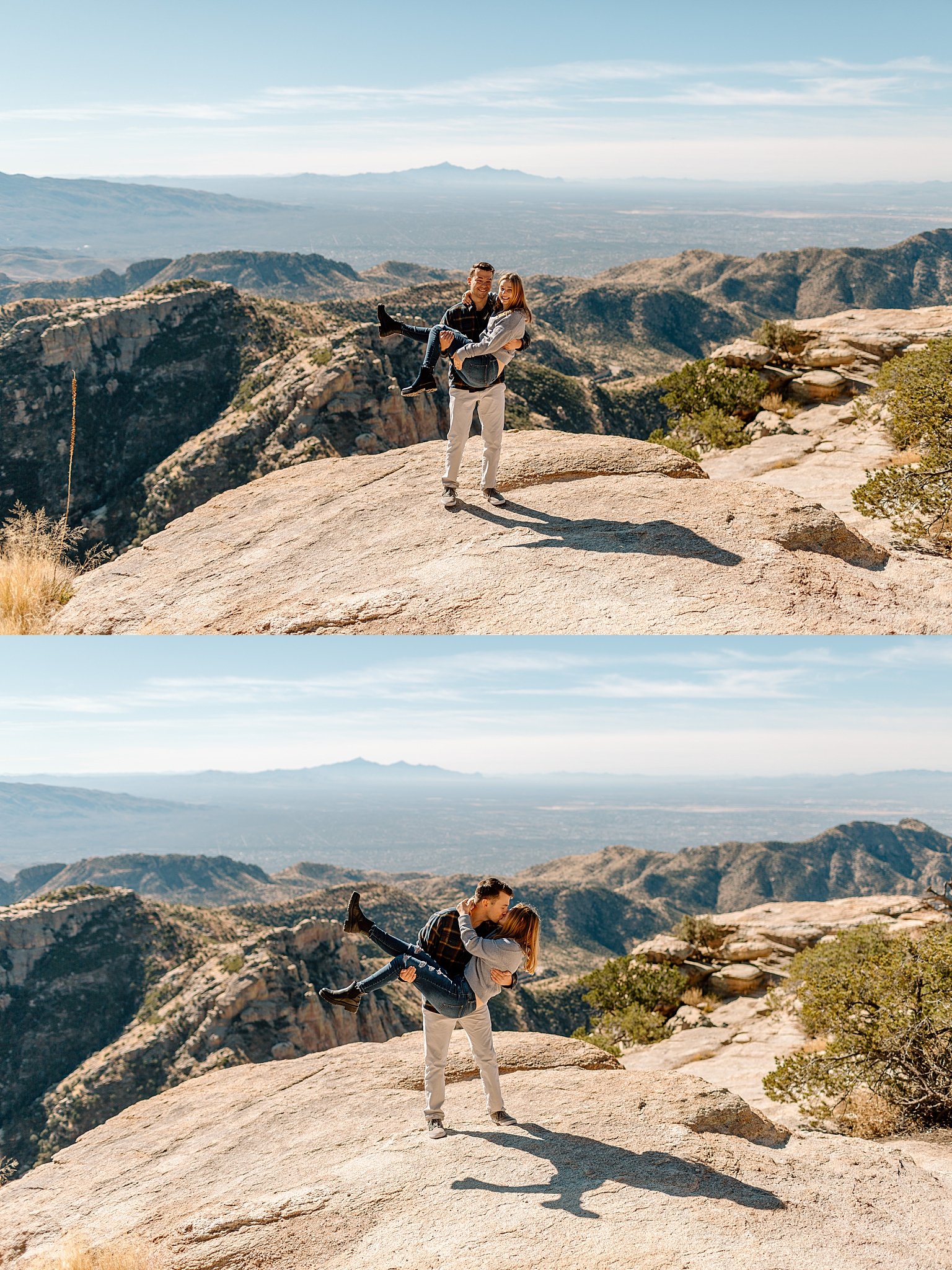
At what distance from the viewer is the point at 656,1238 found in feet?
16.7

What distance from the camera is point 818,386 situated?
21.2 m

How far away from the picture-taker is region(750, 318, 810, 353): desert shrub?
23.5m

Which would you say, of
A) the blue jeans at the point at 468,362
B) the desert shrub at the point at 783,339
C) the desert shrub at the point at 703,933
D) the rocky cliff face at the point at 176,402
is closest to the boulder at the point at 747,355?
the desert shrub at the point at 783,339

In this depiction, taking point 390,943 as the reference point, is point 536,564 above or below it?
above

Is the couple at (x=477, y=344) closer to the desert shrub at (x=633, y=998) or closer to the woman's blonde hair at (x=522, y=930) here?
the woman's blonde hair at (x=522, y=930)

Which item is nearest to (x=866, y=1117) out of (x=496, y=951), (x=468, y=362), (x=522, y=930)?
(x=522, y=930)

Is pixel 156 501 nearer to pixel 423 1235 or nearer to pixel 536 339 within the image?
pixel 423 1235

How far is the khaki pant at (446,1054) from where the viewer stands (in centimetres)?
682

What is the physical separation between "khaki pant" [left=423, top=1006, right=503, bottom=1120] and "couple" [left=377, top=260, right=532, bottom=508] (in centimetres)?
649

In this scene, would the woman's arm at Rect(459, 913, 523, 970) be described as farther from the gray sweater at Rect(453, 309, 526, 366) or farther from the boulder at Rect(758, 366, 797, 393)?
the boulder at Rect(758, 366, 797, 393)

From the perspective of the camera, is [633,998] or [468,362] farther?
[633,998]

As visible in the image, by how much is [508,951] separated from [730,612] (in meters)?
4.02

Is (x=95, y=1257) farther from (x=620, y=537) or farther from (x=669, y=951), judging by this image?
(x=669, y=951)

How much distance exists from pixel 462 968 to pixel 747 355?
21199 mm
